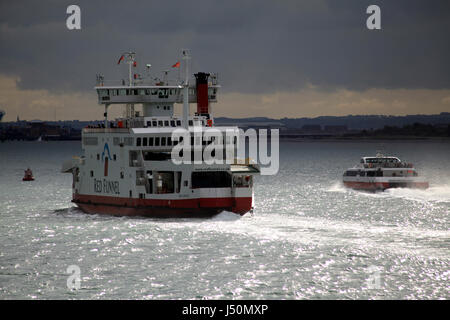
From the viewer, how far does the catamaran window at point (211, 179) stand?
50.0 meters

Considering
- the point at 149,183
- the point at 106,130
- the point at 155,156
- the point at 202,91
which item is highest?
the point at 202,91

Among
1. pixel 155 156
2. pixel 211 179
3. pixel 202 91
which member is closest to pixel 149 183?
pixel 155 156

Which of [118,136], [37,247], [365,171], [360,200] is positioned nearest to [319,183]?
[365,171]

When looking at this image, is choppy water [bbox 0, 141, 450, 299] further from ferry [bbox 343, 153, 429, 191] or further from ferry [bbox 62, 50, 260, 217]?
ferry [bbox 343, 153, 429, 191]

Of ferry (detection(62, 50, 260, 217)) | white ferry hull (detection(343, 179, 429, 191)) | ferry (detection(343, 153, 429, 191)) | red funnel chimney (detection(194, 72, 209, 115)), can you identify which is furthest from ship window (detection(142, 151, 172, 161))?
ferry (detection(343, 153, 429, 191))

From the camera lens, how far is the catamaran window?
164ft

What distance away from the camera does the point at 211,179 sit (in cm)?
5056

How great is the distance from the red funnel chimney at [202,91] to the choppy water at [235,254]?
10.4 meters

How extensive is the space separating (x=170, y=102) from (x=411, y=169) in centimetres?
3539

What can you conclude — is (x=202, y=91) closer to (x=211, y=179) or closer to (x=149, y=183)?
(x=149, y=183)

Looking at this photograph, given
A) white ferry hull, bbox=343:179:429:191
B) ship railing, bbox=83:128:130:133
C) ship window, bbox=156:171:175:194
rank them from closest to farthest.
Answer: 1. ship window, bbox=156:171:175:194
2. ship railing, bbox=83:128:130:133
3. white ferry hull, bbox=343:179:429:191

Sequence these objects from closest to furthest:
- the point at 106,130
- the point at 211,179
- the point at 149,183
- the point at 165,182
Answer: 1. the point at 211,179
2. the point at 149,183
3. the point at 165,182
4. the point at 106,130

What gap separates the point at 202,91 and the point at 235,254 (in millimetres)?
22381

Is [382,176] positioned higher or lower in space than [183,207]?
lower
